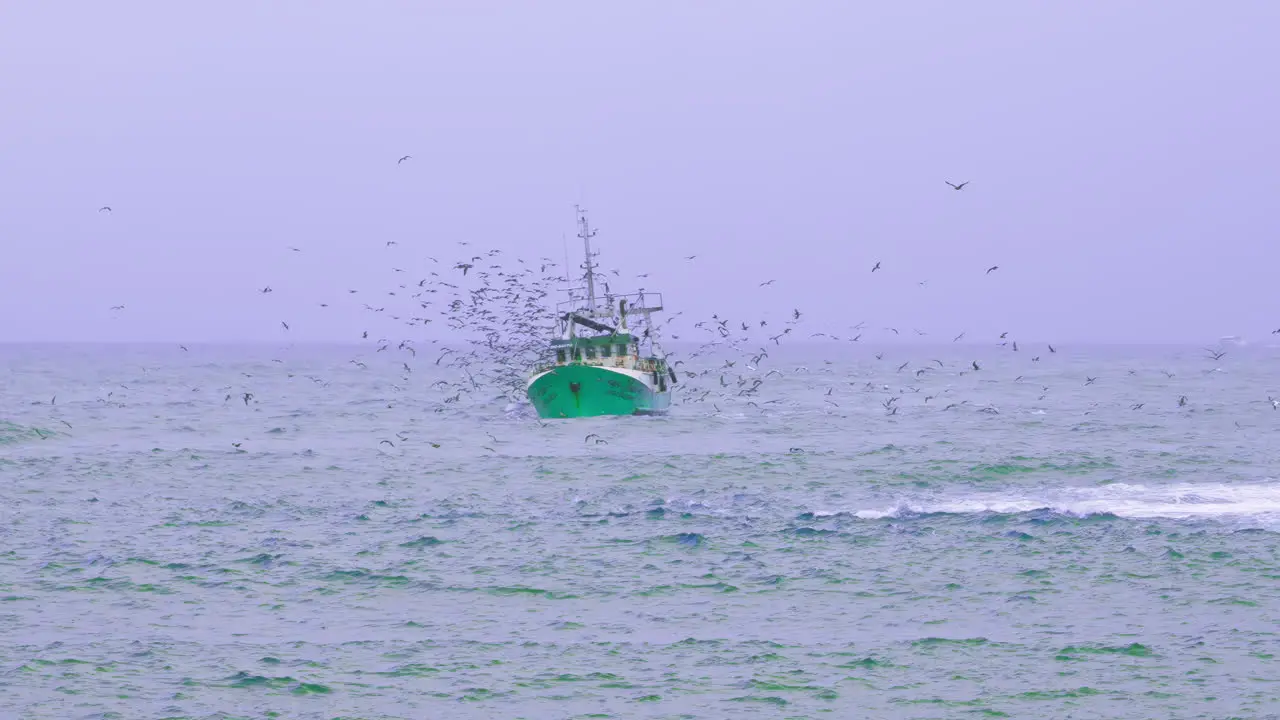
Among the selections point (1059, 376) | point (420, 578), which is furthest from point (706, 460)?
point (1059, 376)

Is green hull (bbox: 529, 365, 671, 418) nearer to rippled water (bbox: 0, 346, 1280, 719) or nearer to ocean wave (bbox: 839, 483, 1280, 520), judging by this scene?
rippled water (bbox: 0, 346, 1280, 719)

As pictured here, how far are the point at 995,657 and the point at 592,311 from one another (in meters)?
49.6

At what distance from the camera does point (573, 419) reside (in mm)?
69188

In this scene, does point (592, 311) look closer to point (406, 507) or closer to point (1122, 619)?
point (406, 507)

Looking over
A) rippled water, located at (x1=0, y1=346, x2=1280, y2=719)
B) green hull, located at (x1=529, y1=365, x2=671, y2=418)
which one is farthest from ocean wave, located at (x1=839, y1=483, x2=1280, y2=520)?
green hull, located at (x1=529, y1=365, x2=671, y2=418)

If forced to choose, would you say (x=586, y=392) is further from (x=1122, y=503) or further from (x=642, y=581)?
(x=642, y=581)

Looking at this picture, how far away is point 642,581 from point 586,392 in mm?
40744

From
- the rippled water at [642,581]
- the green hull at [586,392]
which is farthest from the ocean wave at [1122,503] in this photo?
the green hull at [586,392]

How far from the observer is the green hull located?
6675 centimetres

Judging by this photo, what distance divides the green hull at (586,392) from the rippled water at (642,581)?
31.3ft

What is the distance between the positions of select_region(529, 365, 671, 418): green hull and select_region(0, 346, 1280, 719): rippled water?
31.3ft

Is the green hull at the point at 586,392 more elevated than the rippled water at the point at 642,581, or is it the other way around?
the green hull at the point at 586,392

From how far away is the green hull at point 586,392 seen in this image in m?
66.8

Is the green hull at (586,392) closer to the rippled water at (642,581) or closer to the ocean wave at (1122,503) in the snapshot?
the rippled water at (642,581)
